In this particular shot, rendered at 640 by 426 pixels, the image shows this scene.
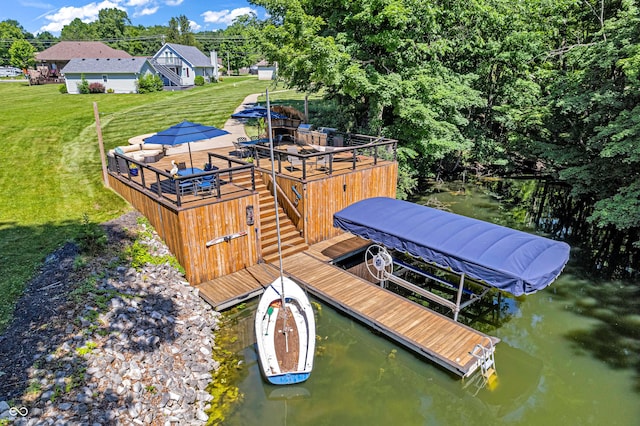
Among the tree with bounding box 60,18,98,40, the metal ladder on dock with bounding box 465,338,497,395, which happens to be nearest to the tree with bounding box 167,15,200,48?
the tree with bounding box 60,18,98,40

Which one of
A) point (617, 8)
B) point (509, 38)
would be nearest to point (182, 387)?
point (509, 38)

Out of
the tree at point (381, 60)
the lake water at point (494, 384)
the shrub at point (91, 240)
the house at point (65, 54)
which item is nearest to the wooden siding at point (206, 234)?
the shrub at point (91, 240)

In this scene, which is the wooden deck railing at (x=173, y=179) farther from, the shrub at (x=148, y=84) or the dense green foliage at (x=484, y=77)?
the shrub at (x=148, y=84)

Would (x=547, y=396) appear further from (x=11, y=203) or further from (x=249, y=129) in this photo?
Result: (x=249, y=129)

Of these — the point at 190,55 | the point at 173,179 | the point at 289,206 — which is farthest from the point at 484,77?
the point at 190,55

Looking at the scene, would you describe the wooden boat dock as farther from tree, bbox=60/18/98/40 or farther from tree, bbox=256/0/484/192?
tree, bbox=60/18/98/40

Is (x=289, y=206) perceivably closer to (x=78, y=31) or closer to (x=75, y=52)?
(x=75, y=52)
